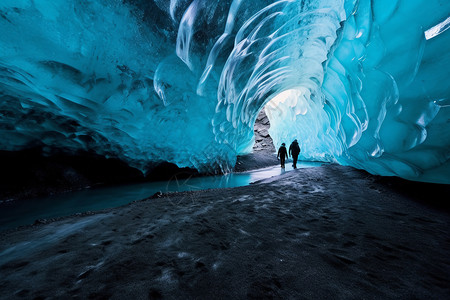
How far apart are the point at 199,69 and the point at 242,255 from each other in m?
4.11

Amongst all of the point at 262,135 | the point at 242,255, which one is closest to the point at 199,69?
the point at 242,255

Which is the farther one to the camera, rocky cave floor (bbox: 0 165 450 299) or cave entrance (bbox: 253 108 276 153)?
cave entrance (bbox: 253 108 276 153)

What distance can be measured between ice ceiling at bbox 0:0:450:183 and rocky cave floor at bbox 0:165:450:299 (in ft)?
4.42

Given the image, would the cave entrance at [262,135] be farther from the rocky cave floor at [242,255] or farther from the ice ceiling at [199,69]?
the rocky cave floor at [242,255]

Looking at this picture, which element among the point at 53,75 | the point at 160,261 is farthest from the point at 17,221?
the point at 160,261

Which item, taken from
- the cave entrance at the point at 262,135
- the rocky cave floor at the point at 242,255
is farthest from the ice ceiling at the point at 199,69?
the cave entrance at the point at 262,135

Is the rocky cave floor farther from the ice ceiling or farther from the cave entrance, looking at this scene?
the cave entrance

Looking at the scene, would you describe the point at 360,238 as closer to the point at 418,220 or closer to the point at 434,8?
the point at 418,220

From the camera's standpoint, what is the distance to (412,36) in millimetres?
2307

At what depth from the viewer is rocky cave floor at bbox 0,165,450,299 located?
0.97m

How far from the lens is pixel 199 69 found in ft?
14.4

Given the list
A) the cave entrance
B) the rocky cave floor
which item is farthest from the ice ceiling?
the cave entrance

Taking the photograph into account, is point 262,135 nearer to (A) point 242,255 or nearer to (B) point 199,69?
(B) point 199,69

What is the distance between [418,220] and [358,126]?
116 inches
